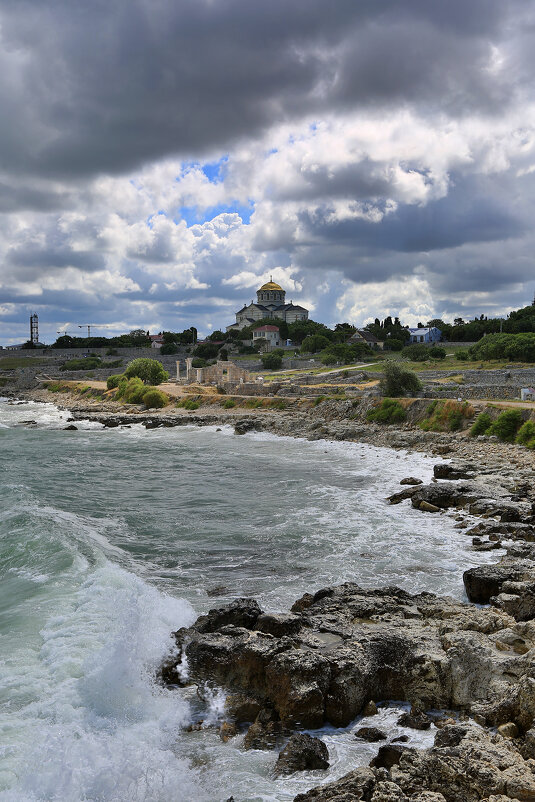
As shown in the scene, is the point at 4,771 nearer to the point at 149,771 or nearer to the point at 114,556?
the point at 149,771

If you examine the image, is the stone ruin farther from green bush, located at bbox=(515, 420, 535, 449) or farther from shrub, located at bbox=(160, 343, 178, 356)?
shrub, located at bbox=(160, 343, 178, 356)

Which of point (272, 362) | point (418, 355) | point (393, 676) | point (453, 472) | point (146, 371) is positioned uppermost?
point (418, 355)

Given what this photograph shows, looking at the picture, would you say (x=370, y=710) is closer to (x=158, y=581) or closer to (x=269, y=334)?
(x=158, y=581)

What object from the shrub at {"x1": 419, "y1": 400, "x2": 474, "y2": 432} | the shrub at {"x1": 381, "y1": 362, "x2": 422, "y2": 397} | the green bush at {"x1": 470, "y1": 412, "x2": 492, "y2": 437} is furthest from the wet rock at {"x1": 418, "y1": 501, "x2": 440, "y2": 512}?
the shrub at {"x1": 381, "y1": 362, "x2": 422, "y2": 397}

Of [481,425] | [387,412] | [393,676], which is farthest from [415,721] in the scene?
[387,412]

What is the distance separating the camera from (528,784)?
252 inches

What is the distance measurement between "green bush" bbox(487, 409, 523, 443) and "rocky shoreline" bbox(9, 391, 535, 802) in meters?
19.0

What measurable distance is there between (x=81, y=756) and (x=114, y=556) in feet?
30.7

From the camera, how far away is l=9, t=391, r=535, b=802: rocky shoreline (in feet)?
22.9

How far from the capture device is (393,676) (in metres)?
9.72

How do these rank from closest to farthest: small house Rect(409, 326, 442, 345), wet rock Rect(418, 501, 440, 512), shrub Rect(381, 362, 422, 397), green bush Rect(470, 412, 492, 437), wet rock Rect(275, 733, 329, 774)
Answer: wet rock Rect(275, 733, 329, 774) → wet rock Rect(418, 501, 440, 512) → green bush Rect(470, 412, 492, 437) → shrub Rect(381, 362, 422, 397) → small house Rect(409, 326, 442, 345)

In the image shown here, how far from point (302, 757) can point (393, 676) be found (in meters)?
2.30

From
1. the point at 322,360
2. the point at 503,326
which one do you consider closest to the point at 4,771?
the point at 322,360

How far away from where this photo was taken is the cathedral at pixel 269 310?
153125mm
